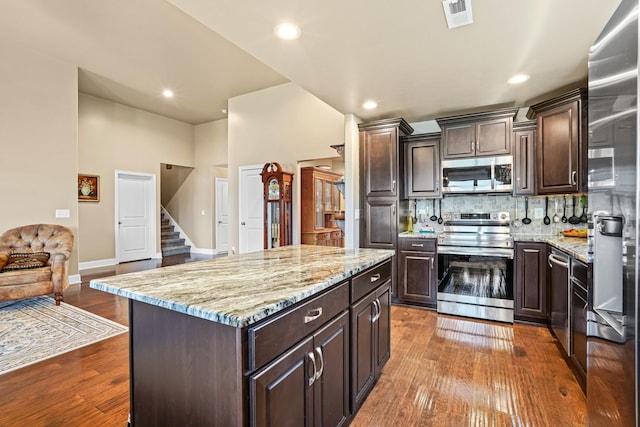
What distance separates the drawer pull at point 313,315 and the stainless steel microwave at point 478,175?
291cm

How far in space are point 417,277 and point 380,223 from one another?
0.79 metres

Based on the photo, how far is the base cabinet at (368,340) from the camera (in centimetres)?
171

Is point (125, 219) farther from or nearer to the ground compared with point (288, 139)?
nearer to the ground

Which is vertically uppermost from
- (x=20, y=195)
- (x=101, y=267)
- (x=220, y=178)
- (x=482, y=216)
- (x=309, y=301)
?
(x=220, y=178)

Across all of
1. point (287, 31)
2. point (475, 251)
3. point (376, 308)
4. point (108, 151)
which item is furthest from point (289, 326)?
point (108, 151)

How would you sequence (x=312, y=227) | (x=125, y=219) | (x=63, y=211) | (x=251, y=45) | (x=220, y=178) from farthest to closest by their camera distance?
(x=220, y=178), (x=125, y=219), (x=312, y=227), (x=63, y=211), (x=251, y=45)

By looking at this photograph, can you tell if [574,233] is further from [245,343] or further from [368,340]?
[245,343]

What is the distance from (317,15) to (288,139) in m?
3.73

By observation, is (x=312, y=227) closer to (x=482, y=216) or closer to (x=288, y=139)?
(x=288, y=139)

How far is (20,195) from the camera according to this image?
14.4ft

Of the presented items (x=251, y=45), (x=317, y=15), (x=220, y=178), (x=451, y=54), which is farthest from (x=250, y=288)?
(x=220, y=178)

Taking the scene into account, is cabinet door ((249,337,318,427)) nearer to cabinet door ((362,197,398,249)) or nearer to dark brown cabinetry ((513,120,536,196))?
cabinet door ((362,197,398,249))

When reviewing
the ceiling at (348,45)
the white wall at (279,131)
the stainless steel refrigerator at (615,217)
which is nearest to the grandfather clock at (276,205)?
the white wall at (279,131)

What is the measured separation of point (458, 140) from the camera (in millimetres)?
3654
